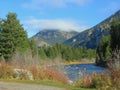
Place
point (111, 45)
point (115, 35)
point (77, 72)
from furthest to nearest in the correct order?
point (111, 45) < point (115, 35) < point (77, 72)

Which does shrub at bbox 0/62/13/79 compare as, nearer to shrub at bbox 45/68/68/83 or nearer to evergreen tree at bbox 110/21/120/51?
shrub at bbox 45/68/68/83

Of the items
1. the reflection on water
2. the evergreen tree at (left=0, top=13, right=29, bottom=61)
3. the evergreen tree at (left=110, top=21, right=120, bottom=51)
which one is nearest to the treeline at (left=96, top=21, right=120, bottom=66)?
the evergreen tree at (left=110, top=21, right=120, bottom=51)

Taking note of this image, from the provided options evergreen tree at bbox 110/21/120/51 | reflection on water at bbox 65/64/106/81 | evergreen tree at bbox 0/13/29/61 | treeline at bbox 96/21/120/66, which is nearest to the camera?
reflection on water at bbox 65/64/106/81

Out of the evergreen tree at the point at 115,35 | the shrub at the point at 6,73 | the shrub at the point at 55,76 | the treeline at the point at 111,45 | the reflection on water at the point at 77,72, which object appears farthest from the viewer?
the evergreen tree at the point at 115,35

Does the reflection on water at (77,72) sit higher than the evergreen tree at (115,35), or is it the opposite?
the evergreen tree at (115,35)

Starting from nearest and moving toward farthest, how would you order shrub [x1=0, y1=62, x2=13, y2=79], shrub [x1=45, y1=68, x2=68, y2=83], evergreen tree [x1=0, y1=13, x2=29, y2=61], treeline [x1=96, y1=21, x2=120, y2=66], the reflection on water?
shrub [x1=0, y1=62, x2=13, y2=79]
shrub [x1=45, y1=68, x2=68, y2=83]
the reflection on water
evergreen tree [x1=0, y1=13, x2=29, y2=61]
treeline [x1=96, y1=21, x2=120, y2=66]

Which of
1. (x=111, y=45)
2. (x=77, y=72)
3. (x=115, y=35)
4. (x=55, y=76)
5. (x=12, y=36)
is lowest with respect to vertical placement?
(x=55, y=76)

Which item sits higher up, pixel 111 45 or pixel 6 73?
pixel 111 45

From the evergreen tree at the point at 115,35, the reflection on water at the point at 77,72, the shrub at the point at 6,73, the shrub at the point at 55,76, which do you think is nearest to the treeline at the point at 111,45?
the evergreen tree at the point at 115,35

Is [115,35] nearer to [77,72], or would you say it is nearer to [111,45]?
[111,45]

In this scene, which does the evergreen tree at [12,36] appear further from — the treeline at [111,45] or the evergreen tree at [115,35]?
the evergreen tree at [115,35]

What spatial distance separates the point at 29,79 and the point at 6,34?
46.5 metres

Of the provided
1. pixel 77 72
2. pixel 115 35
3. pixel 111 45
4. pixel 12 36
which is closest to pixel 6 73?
pixel 77 72

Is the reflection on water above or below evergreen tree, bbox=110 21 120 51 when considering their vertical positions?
below
